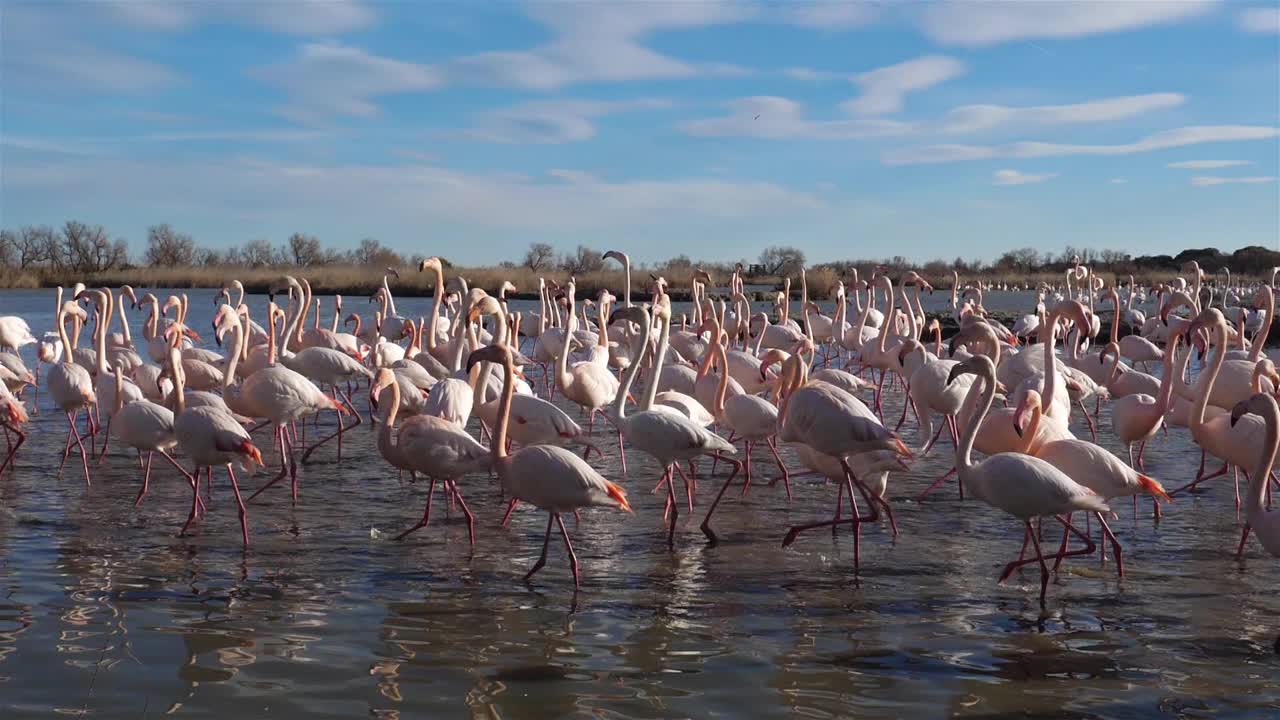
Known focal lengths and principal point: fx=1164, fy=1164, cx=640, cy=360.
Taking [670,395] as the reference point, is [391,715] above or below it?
below

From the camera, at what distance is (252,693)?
15.2ft

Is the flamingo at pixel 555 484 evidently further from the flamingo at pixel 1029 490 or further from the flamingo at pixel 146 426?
the flamingo at pixel 146 426

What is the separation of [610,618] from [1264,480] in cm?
330

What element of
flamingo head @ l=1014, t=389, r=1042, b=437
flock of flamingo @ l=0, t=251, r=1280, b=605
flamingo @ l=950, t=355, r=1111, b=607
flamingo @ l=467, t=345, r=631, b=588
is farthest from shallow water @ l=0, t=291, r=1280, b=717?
flamingo head @ l=1014, t=389, r=1042, b=437

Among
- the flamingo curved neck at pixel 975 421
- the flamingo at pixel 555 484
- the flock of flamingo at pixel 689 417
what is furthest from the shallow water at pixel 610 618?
the flamingo curved neck at pixel 975 421

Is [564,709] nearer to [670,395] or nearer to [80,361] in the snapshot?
[670,395]

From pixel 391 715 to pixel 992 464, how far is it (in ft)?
10.5

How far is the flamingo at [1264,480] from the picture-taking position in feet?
18.0

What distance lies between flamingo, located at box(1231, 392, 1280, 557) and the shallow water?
44cm

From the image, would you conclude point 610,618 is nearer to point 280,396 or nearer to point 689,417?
point 689,417

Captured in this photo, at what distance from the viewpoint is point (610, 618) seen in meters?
5.62

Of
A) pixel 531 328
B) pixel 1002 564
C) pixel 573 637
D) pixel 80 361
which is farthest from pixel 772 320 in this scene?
pixel 573 637

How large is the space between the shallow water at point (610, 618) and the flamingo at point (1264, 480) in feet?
1.46

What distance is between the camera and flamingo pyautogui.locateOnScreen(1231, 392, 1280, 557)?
5.48m
